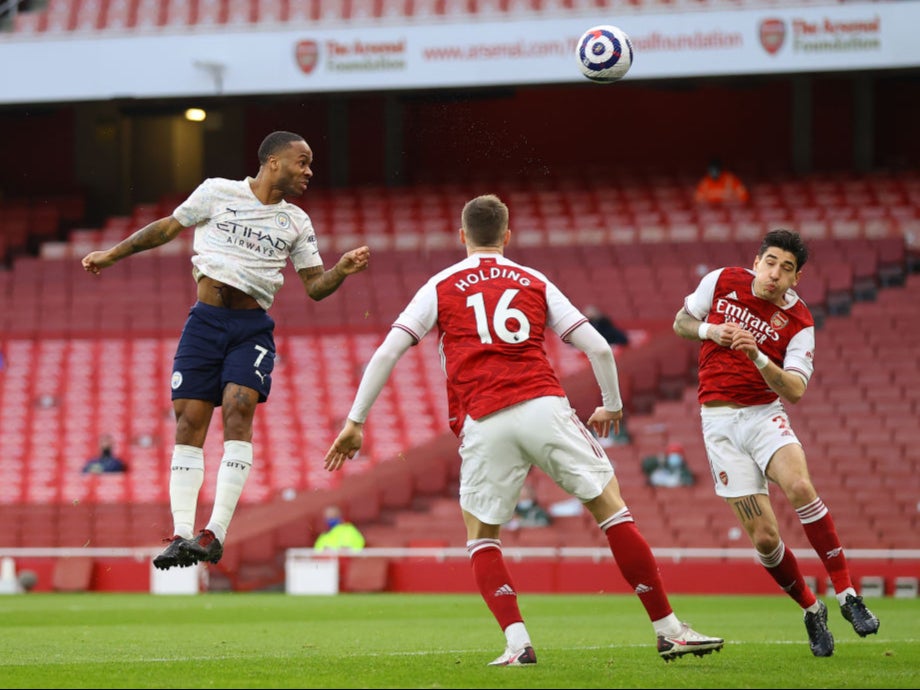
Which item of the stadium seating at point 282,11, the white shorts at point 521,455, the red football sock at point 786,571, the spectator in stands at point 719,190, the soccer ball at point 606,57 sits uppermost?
the stadium seating at point 282,11

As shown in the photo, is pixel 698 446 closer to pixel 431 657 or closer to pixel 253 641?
pixel 253 641

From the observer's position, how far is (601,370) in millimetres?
7434

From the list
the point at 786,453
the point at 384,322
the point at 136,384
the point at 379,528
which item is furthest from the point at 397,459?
the point at 786,453

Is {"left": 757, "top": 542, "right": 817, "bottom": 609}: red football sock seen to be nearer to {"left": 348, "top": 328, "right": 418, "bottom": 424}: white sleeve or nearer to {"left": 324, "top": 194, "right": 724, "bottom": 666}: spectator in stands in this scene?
{"left": 324, "top": 194, "right": 724, "bottom": 666}: spectator in stands

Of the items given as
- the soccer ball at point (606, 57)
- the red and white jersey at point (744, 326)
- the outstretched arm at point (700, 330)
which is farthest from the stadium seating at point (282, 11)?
the outstretched arm at point (700, 330)

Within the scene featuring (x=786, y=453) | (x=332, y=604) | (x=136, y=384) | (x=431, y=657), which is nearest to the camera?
(x=431, y=657)

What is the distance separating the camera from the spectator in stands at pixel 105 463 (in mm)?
21547

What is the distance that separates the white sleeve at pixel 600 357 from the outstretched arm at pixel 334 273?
130 centimetres

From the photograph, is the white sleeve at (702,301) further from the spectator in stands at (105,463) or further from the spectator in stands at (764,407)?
the spectator in stands at (105,463)

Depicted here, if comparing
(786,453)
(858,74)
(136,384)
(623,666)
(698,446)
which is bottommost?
(623,666)

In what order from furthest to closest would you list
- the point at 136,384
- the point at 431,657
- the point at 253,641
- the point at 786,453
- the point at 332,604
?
1. the point at 136,384
2. the point at 332,604
3. the point at 253,641
4. the point at 786,453
5. the point at 431,657

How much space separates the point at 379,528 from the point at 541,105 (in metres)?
11.8

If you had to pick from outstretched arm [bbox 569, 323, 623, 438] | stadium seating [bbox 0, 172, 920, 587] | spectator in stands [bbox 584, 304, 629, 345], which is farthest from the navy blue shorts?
spectator in stands [bbox 584, 304, 629, 345]

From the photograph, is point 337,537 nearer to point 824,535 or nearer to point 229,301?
point 229,301
